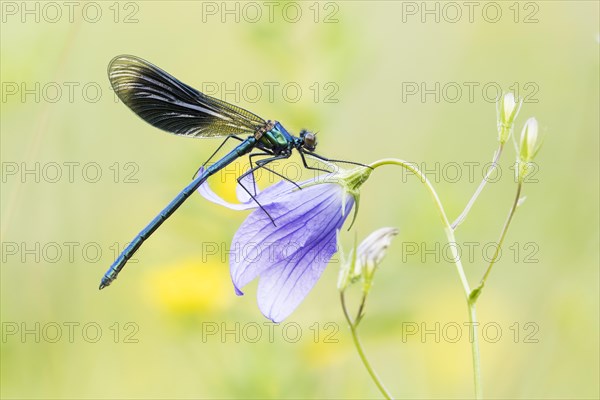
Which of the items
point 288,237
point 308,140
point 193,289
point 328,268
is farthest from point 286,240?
point 328,268

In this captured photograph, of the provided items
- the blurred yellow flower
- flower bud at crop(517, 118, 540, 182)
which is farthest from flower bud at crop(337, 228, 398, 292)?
the blurred yellow flower

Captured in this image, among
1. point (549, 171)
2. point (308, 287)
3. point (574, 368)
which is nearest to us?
point (308, 287)

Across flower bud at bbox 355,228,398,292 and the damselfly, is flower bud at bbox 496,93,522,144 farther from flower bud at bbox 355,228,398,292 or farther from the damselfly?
the damselfly

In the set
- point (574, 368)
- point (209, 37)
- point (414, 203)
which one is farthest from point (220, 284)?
point (209, 37)

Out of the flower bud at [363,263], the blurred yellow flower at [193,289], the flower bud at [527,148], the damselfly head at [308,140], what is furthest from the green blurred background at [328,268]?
the flower bud at [527,148]

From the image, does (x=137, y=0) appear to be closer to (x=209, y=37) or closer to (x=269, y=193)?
(x=209, y=37)
